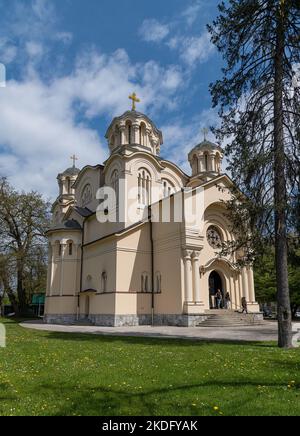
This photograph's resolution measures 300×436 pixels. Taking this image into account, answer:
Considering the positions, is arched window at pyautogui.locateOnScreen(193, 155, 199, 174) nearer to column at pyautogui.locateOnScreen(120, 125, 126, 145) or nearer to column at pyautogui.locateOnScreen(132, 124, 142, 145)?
column at pyautogui.locateOnScreen(132, 124, 142, 145)

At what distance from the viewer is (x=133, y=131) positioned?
28.6 meters

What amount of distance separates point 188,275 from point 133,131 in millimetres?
13174

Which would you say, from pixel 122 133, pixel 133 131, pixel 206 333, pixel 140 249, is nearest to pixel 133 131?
pixel 133 131

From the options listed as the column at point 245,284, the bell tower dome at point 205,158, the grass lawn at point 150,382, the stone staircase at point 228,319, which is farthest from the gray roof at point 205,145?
the grass lawn at point 150,382

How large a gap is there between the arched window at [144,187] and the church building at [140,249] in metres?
0.07

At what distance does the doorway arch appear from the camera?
24.3m

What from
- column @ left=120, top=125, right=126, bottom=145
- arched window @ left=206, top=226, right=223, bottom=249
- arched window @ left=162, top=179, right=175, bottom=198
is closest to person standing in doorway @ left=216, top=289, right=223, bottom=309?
arched window @ left=206, top=226, right=223, bottom=249

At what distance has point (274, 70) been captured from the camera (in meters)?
12.4

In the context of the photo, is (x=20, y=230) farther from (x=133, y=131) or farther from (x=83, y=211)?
(x=133, y=131)

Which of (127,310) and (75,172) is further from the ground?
(75,172)

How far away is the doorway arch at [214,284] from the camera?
24297 millimetres

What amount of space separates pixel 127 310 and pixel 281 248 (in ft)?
41.2

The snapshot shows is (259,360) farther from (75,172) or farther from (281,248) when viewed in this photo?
(75,172)
